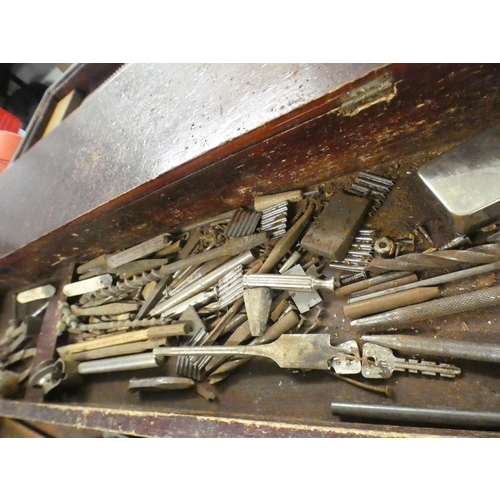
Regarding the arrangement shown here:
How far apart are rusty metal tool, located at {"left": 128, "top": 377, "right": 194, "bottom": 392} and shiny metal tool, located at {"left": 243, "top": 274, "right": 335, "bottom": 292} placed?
43 cm

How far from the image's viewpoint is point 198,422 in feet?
3.72

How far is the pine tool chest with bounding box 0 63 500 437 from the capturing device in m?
0.99

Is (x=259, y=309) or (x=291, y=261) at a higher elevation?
(x=291, y=261)

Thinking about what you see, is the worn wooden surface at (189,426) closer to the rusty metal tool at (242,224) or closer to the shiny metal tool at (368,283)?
the shiny metal tool at (368,283)

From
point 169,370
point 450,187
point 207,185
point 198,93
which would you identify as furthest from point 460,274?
point 169,370

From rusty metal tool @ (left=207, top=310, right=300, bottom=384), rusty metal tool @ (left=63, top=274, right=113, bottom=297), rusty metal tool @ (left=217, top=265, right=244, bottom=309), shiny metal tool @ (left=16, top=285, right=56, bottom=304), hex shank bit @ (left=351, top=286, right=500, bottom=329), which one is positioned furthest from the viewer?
shiny metal tool @ (left=16, top=285, right=56, bottom=304)

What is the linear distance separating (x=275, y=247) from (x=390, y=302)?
1.36 feet

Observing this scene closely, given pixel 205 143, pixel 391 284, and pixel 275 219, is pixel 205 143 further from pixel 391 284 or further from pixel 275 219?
pixel 391 284

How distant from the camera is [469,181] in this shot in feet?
3.17

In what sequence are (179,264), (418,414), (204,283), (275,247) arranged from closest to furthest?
1. (418,414)
2. (275,247)
3. (204,283)
4. (179,264)

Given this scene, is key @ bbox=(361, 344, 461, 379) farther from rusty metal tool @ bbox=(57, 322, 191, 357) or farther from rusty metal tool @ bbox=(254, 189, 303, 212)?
rusty metal tool @ bbox=(57, 322, 191, 357)

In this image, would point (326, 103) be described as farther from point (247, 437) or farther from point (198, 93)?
point (247, 437)

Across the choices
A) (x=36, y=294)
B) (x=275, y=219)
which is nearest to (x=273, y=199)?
(x=275, y=219)

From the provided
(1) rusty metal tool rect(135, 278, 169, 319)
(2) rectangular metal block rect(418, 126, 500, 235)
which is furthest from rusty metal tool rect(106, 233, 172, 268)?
(2) rectangular metal block rect(418, 126, 500, 235)
